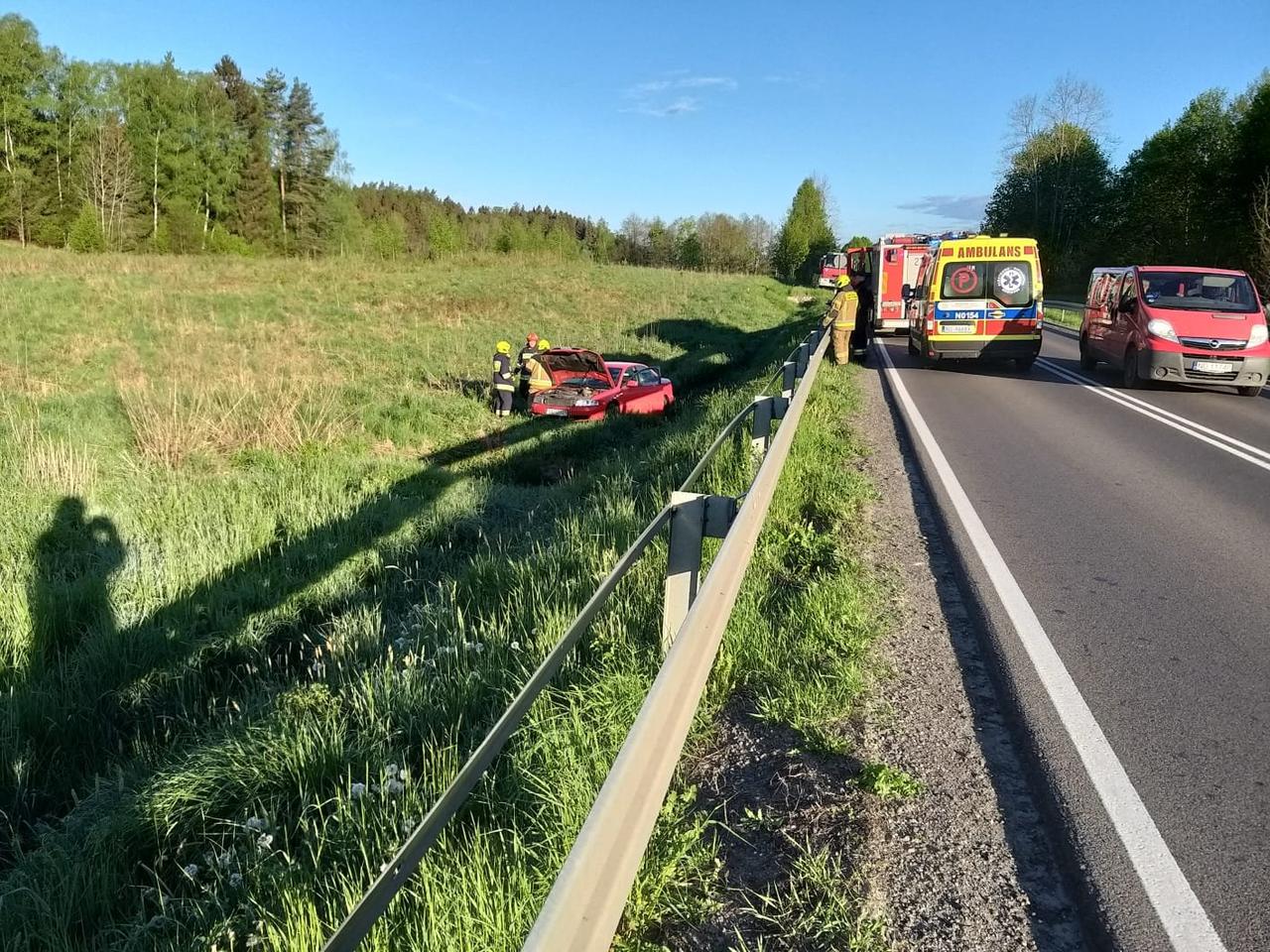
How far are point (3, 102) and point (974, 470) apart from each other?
70604mm

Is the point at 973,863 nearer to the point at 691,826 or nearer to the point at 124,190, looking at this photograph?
the point at 691,826

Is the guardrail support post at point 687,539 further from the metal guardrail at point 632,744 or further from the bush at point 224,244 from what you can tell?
the bush at point 224,244

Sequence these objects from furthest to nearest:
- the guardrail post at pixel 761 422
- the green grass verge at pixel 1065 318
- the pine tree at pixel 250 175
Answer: the pine tree at pixel 250 175 → the green grass verge at pixel 1065 318 → the guardrail post at pixel 761 422

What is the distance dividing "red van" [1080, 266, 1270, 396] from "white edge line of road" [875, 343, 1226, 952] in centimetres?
969

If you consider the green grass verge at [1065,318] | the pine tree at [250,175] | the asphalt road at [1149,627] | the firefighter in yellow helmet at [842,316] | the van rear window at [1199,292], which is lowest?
the asphalt road at [1149,627]

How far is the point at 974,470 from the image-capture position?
748 centimetres

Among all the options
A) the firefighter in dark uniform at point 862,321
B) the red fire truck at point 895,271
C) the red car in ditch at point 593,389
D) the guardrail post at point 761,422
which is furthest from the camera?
the red fire truck at point 895,271

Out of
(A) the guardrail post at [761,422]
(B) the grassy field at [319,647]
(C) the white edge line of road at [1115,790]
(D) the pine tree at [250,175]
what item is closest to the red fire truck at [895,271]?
(B) the grassy field at [319,647]

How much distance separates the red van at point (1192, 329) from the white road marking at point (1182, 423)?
59cm

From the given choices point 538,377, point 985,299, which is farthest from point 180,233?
point 985,299

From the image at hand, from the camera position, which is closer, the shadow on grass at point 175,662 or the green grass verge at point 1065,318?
the shadow on grass at point 175,662

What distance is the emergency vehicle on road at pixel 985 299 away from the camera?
1455 centimetres

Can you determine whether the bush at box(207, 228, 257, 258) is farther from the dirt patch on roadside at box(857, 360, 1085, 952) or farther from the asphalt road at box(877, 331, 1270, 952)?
the dirt patch on roadside at box(857, 360, 1085, 952)

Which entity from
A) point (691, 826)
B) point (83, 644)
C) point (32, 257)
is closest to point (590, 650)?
point (691, 826)
